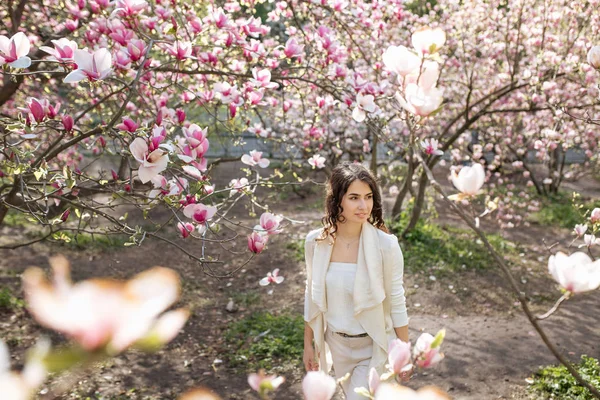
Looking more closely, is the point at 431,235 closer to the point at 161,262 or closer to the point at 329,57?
the point at 161,262

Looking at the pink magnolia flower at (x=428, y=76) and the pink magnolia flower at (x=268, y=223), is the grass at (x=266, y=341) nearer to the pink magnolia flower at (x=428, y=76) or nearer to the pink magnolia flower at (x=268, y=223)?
the pink magnolia flower at (x=268, y=223)

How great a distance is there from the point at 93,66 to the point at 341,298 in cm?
139

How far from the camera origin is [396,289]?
2523 mm

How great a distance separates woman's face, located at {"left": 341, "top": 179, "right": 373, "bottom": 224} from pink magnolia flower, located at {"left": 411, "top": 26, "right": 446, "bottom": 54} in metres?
1.21

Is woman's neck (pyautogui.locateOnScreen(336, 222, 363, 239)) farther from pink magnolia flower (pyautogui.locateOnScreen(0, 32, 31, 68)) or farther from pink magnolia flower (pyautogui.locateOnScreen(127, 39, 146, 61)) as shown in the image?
pink magnolia flower (pyautogui.locateOnScreen(0, 32, 31, 68))

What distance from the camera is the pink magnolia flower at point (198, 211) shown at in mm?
2312

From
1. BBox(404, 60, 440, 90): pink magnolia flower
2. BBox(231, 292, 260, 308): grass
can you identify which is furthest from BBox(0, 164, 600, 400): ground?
BBox(404, 60, 440, 90): pink magnolia flower

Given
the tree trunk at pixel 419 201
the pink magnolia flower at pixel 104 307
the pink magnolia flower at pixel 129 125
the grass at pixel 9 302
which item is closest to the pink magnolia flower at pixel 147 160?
the pink magnolia flower at pixel 129 125

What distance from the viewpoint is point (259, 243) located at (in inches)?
100

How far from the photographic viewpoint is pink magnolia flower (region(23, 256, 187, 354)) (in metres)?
0.32

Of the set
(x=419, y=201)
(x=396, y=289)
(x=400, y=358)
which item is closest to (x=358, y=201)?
(x=396, y=289)

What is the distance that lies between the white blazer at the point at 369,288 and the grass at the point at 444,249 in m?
3.90

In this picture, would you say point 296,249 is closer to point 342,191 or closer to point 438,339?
point 342,191

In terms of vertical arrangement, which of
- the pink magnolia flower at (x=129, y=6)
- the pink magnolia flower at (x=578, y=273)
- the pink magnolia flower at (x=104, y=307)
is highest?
the pink magnolia flower at (x=129, y=6)
